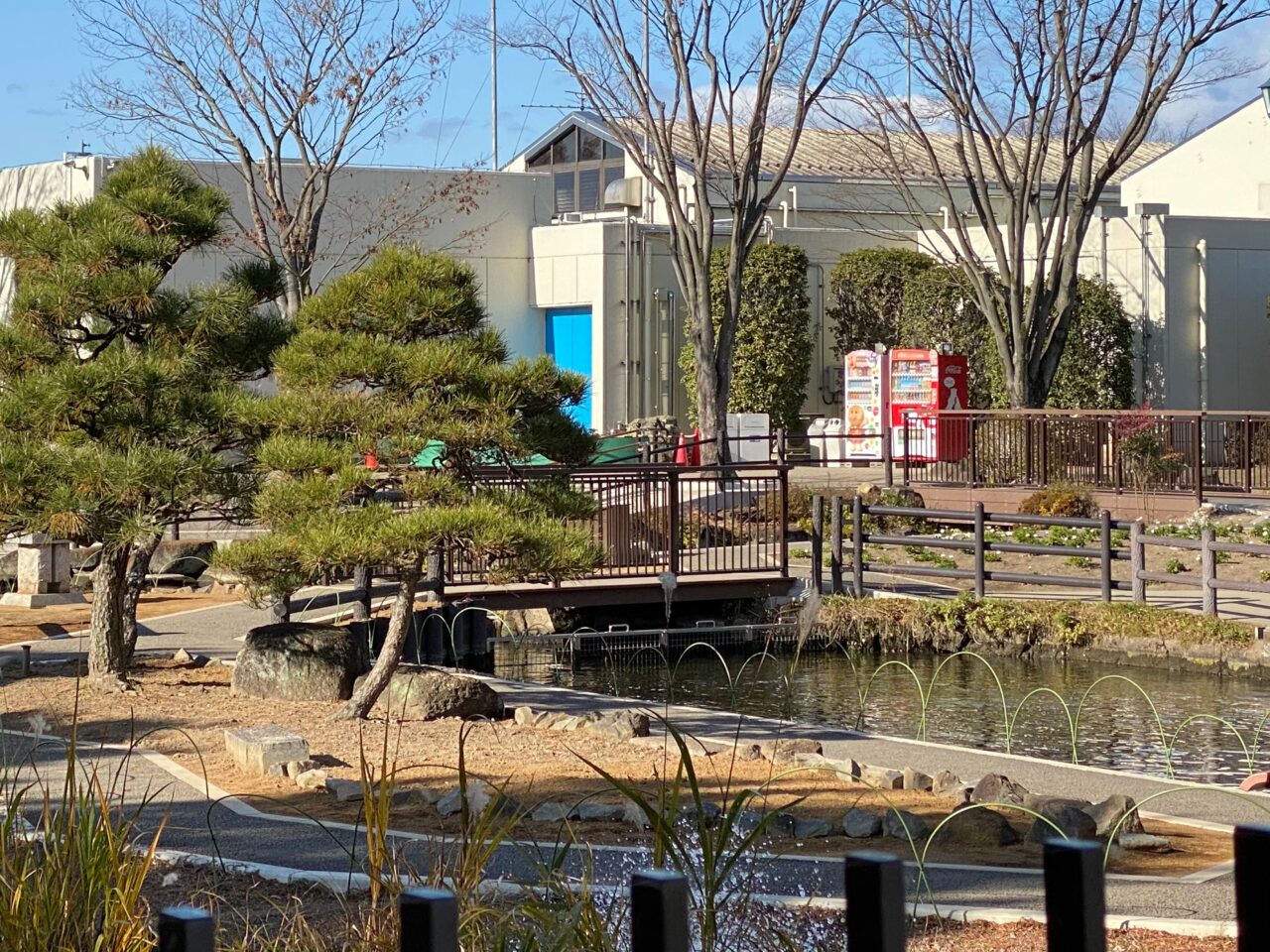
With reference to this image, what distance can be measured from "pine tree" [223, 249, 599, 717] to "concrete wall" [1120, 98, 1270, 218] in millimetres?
31171

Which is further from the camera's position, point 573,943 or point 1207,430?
point 1207,430

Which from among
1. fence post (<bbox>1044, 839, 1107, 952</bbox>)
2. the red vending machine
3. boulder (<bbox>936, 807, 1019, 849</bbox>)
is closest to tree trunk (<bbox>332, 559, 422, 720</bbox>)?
boulder (<bbox>936, 807, 1019, 849</bbox>)

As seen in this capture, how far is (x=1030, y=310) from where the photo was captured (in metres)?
30.4

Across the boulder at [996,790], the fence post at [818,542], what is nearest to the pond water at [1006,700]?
the fence post at [818,542]

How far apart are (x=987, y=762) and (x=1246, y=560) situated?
1151 centimetres

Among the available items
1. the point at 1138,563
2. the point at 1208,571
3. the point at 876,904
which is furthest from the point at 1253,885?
the point at 1138,563

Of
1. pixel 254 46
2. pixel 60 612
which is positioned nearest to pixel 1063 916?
pixel 60 612

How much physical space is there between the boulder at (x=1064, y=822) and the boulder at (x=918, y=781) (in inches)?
56.4

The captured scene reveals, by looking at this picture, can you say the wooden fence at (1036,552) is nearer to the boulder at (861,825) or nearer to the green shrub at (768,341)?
the boulder at (861,825)

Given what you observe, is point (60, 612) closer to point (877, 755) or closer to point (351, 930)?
point (877, 755)

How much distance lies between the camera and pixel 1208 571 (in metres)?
17.2

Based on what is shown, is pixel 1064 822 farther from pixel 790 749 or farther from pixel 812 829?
pixel 790 749

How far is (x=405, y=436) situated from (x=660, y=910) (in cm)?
872

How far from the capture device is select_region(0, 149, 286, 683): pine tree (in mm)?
10969
